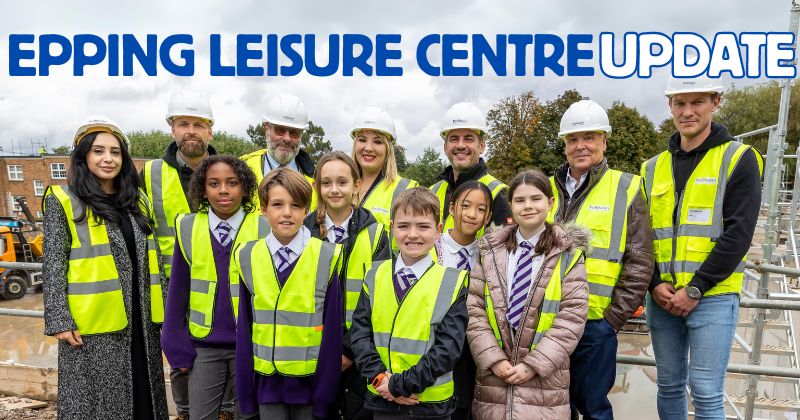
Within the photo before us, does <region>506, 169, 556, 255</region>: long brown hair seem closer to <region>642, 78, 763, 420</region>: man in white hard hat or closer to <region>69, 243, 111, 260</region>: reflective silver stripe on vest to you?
<region>642, 78, 763, 420</region>: man in white hard hat

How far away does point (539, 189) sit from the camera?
2889 mm

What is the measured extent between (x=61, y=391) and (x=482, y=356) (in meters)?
2.49

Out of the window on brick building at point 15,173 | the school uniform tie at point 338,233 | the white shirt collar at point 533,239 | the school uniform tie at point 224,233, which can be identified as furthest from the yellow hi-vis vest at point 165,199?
the window on brick building at point 15,173

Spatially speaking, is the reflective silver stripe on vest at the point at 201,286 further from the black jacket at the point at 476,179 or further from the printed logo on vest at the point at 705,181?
the printed logo on vest at the point at 705,181

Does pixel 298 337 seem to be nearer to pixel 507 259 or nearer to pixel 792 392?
pixel 507 259

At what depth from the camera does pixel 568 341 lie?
8.94ft

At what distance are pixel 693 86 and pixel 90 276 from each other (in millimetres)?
3721

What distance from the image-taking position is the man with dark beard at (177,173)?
3.66 meters

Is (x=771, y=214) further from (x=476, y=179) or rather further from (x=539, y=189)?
(x=539, y=189)

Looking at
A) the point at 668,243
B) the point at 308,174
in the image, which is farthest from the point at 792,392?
the point at 308,174

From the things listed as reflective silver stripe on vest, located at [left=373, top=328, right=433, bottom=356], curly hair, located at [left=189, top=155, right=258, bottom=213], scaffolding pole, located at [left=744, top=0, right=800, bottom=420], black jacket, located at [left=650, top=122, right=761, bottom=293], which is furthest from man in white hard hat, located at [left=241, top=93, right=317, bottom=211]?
scaffolding pole, located at [left=744, top=0, right=800, bottom=420]

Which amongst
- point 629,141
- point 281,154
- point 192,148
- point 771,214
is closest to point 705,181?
point 281,154

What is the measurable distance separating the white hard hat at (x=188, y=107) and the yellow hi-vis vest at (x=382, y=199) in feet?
4.70

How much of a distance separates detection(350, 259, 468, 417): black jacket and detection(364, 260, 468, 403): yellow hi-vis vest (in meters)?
0.03
